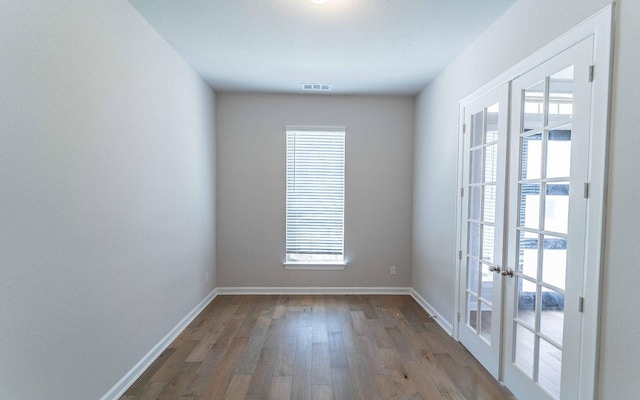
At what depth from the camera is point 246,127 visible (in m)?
4.34

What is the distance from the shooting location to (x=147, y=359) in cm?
253

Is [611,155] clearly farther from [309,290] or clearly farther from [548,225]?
[309,290]

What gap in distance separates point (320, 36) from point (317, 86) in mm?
1245

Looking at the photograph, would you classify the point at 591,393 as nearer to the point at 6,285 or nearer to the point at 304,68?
the point at 6,285

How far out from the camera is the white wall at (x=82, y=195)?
4.67 feet

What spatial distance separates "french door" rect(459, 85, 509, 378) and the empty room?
0.02 meters

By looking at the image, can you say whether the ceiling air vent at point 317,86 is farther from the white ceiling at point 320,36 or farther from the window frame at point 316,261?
the window frame at point 316,261

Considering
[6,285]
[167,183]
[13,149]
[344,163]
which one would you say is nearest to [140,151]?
[167,183]

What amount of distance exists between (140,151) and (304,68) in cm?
195

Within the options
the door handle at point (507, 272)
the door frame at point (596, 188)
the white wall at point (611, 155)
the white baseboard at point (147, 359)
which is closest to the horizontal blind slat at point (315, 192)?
the white wall at point (611, 155)

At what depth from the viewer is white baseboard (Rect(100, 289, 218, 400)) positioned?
83.8 inches

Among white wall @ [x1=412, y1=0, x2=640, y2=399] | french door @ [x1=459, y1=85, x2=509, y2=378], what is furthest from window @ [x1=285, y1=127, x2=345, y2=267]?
french door @ [x1=459, y1=85, x2=509, y2=378]

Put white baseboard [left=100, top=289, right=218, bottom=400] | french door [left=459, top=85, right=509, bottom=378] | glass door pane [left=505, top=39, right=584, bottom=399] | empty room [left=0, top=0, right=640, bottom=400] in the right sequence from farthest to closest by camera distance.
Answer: french door [left=459, top=85, right=509, bottom=378], white baseboard [left=100, top=289, right=218, bottom=400], glass door pane [left=505, top=39, right=584, bottom=399], empty room [left=0, top=0, right=640, bottom=400]

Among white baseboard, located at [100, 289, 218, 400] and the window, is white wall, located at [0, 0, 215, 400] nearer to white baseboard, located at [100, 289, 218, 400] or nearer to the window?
white baseboard, located at [100, 289, 218, 400]
